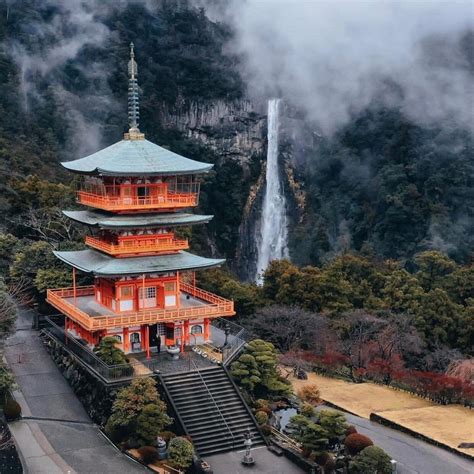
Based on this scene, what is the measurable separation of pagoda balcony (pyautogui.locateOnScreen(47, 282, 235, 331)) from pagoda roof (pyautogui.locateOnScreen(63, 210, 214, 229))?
10.7ft

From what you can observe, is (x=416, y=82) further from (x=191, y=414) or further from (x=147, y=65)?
(x=191, y=414)

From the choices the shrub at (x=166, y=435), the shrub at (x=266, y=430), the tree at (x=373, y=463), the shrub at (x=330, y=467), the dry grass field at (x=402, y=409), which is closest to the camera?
the tree at (x=373, y=463)

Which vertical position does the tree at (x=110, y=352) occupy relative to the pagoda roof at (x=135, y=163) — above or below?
below

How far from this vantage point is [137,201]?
31.4 metres

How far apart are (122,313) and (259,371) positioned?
5725mm

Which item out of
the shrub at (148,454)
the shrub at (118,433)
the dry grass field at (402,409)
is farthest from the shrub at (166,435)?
the dry grass field at (402,409)

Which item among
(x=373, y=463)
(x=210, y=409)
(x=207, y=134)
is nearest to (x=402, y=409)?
(x=373, y=463)

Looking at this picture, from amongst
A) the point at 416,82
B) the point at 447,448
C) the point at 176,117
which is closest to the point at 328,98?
the point at 416,82

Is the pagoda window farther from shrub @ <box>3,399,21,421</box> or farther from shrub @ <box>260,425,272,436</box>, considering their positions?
shrub @ <box>3,399,21,421</box>

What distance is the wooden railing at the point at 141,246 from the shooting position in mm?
31109

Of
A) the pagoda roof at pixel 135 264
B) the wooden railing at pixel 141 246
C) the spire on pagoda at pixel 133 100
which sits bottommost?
the pagoda roof at pixel 135 264

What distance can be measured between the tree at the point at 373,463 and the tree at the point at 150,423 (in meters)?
6.10

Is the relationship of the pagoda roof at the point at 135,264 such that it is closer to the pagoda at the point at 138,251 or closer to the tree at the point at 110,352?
the pagoda at the point at 138,251

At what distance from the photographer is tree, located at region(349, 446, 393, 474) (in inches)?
947
